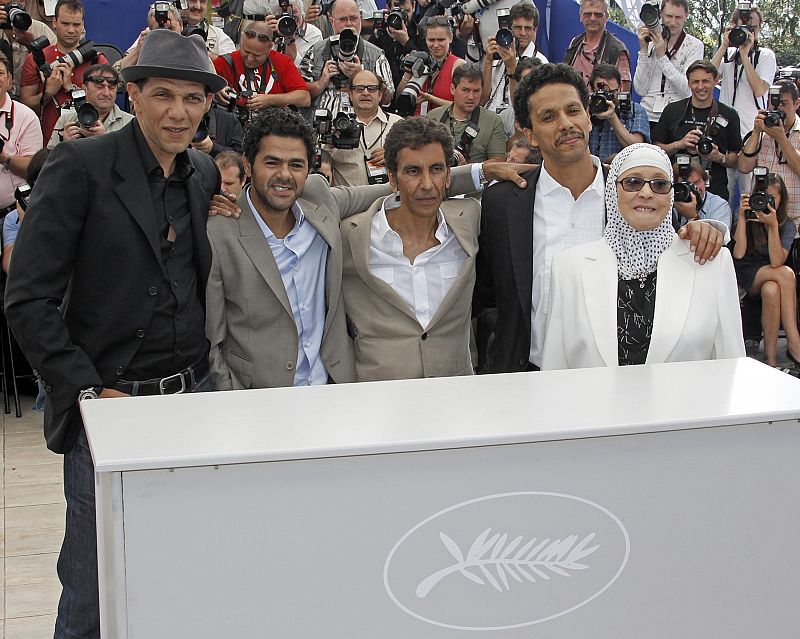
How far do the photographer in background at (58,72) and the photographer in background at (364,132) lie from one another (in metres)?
1.65

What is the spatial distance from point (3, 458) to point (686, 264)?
3.64 m

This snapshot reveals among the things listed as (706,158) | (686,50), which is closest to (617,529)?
(706,158)

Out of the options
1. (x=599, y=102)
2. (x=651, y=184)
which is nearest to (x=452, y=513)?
(x=651, y=184)

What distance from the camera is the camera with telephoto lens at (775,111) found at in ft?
21.1

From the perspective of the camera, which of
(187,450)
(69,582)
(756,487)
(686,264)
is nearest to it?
(187,450)

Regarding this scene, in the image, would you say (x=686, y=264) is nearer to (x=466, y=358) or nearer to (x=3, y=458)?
(x=466, y=358)

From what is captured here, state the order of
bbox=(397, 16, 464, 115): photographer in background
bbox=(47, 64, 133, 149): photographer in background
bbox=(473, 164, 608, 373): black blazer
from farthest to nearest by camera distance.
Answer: bbox=(397, 16, 464, 115): photographer in background < bbox=(47, 64, 133, 149): photographer in background < bbox=(473, 164, 608, 373): black blazer

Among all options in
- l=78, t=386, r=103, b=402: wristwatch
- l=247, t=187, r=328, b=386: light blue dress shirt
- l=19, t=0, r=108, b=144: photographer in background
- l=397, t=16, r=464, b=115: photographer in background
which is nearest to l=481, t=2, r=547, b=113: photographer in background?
l=397, t=16, r=464, b=115: photographer in background

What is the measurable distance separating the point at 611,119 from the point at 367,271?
148 inches

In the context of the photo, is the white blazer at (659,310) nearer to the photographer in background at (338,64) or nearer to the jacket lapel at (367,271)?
the jacket lapel at (367,271)

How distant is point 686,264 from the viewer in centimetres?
267

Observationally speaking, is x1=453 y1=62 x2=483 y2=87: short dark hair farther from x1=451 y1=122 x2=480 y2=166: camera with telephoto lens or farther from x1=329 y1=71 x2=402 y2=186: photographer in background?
x1=329 y1=71 x2=402 y2=186: photographer in background

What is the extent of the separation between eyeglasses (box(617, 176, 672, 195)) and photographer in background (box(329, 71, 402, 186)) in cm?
305

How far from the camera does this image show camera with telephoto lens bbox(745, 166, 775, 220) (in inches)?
240
